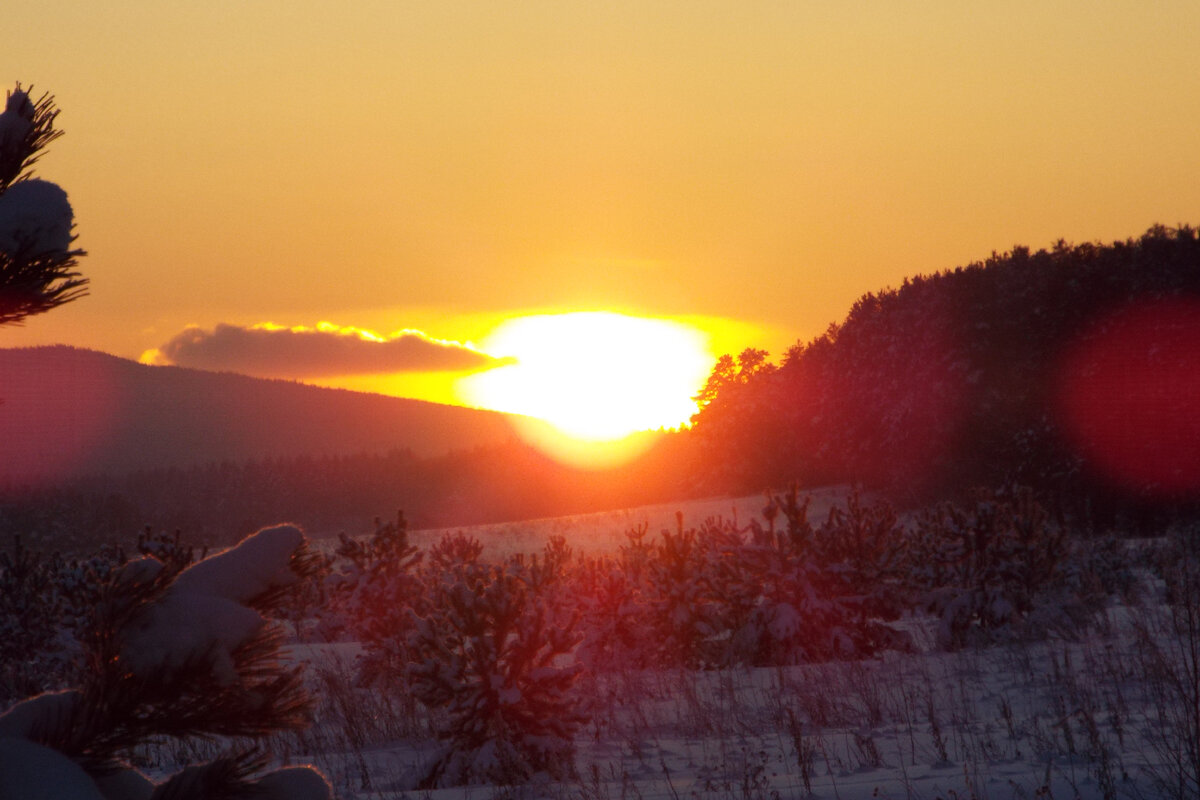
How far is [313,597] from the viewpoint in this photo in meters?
18.1

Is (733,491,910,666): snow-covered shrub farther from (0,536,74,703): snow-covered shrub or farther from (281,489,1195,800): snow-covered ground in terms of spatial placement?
(0,536,74,703): snow-covered shrub

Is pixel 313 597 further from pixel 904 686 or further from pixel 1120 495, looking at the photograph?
pixel 1120 495

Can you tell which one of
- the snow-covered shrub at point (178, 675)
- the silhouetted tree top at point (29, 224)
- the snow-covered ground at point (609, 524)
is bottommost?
the snow-covered ground at point (609, 524)

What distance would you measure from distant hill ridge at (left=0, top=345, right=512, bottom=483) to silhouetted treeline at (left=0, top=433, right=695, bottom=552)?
26054mm

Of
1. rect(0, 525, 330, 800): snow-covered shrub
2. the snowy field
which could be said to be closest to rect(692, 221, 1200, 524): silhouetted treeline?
the snowy field

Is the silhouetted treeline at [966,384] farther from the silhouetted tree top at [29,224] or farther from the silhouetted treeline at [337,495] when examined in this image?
the silhouetted tree top at [29,224]

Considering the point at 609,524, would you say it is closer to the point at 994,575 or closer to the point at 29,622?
the point at 29,622

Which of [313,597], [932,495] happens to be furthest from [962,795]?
[932,495]

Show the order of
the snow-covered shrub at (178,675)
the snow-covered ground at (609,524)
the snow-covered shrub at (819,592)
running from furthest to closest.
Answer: the snow-covered ground at (609,524) → the snow-covered shrub at (819,592) → the snow-covered shrub at (178,675)

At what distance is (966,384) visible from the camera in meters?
29.3

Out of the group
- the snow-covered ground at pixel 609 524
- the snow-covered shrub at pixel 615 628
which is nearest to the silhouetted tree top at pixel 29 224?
the snow-covered shrub at pixel 615 628

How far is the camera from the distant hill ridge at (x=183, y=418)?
84938 mm

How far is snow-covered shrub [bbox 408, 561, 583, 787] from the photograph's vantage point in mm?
6660

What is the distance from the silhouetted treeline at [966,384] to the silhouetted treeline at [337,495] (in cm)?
695
